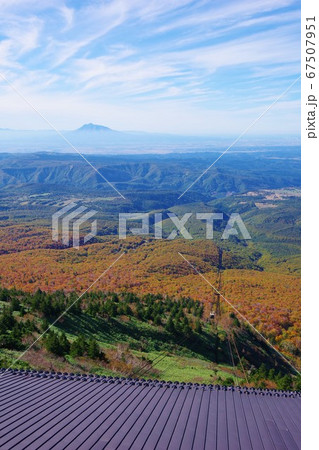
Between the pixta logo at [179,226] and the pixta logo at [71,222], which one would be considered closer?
the pixta logo at [71,222]

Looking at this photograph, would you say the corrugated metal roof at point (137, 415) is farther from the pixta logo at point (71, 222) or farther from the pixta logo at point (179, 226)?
the pixta logo at point (179, 226)

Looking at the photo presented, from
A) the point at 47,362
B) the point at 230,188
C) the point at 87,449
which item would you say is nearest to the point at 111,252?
the point at 47,362

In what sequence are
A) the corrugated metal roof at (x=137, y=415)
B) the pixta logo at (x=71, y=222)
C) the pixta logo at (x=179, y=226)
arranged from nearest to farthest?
the corrugated metal roof at (x=137, y=415) < the pixta logo at (x=71, y=222) < the pixta logo at (x=179, y=226)

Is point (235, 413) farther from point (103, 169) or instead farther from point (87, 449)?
point (103, 169)

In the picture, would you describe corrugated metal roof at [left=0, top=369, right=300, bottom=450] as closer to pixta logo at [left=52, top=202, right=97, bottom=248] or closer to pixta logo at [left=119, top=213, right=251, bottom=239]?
pixta logo at [left=52, top=202, right=97, bottom=248]

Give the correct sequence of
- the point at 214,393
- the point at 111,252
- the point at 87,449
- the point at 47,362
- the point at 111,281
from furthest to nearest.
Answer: the point at 111,252 → the point at 111,281 → the point at 47,362 → the point at 214,393 → the point at 87,449

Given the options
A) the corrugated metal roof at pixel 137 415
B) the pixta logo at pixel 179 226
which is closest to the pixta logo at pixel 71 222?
the pixta logo at pixel 179 226
